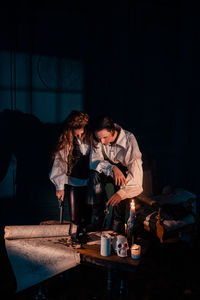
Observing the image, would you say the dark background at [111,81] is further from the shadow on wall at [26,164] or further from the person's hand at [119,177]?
the person's hand at [119,177]

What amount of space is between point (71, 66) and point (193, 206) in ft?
7.10

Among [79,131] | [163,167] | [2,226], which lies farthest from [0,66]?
[163,167]

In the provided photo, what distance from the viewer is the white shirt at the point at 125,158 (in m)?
3.44

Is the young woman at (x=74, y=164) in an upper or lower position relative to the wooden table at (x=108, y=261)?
upper

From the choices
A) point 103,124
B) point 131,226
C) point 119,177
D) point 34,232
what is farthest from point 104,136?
point 34,232

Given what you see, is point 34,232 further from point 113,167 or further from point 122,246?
point 113,167

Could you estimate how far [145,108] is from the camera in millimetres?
4629

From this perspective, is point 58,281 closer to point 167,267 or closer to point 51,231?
point 51,231

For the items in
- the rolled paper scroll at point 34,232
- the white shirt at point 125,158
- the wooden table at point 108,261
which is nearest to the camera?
the wooden table at point 108,261

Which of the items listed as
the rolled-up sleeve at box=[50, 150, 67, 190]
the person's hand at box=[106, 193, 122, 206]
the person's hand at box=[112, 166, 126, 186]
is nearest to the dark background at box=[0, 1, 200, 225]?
the rolled-up sleeve at box=[50, 150, 67, 190]

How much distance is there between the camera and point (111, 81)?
4316mm

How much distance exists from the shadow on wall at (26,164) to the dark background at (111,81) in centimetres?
1

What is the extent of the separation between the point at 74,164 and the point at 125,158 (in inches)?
21.2

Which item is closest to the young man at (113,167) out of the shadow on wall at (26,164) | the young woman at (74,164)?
the young woman at (74,164)
